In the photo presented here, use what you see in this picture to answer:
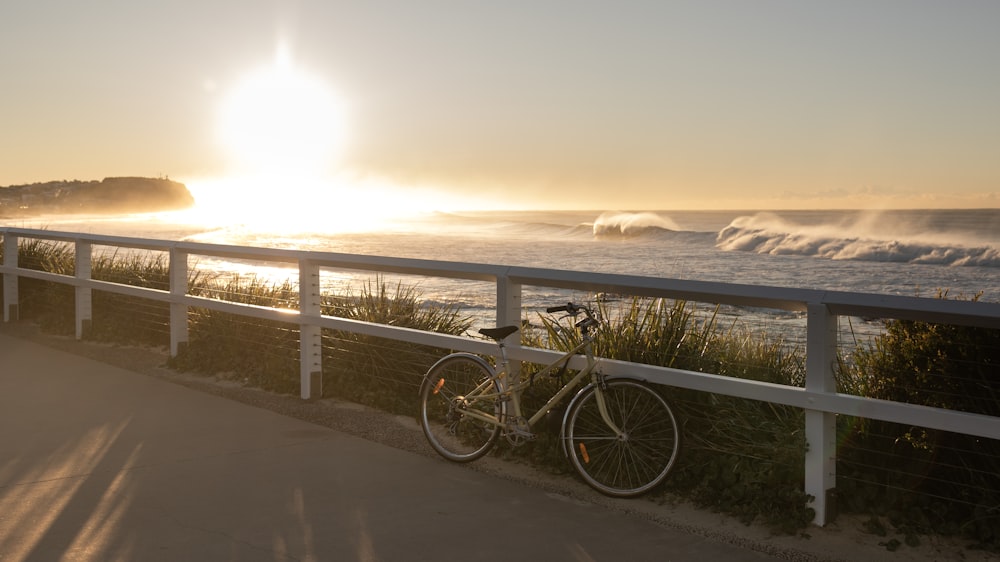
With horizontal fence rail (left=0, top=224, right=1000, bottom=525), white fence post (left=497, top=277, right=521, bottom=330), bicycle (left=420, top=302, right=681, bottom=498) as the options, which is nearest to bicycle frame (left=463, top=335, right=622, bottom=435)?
bicycle (left=420, top=302, right=681, bottom=498)

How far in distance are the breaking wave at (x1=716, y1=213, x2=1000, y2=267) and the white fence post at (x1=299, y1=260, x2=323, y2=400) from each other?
2219 inches

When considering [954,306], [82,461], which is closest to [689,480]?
[954,306]

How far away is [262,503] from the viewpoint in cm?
625

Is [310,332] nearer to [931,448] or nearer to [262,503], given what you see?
[262,503]

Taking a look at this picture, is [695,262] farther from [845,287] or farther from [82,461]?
[82,461]

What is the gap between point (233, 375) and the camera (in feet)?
36.1

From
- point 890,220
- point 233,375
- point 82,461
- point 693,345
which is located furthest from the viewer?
point 890,220

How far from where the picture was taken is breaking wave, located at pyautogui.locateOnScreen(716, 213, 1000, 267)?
61688mm

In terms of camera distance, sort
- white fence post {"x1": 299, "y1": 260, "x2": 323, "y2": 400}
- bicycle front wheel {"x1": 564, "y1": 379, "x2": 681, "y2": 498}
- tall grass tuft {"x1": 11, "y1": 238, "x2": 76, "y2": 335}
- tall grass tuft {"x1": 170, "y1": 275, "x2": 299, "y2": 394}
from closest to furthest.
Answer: bicycle front wheel {"x1": 564, "y1": 379, "x2": 681, "y2": 498} < white fence post {"x1": 299, "y1": 260, "x2": 323, "y2": 400} < tall grass tuft {"x1": 170, "y1": 275, "x2": 299, "y2": 394} < tall grass tuft {"x1": 11, "y1": 238, "x2": 76, "y2": 335}

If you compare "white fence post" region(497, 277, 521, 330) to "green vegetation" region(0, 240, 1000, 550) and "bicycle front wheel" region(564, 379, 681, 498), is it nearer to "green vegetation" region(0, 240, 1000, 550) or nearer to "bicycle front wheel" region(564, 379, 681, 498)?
Answer: "green vegetation" region(0, 240, 1000, 550)

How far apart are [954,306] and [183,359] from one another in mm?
8665

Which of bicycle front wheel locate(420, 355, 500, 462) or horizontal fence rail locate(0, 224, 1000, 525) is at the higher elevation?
horizontal fence rail locate(0, 224, 1000, 525)

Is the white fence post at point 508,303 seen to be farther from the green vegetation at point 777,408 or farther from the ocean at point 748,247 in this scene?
the ocean at point 748,247

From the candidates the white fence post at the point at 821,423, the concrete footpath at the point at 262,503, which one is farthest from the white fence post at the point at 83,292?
the white fence post at the point at 821,423
